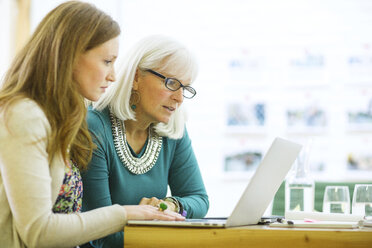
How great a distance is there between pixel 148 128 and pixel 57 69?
66cm

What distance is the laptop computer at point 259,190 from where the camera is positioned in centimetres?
114

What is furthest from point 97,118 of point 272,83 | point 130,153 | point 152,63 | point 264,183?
point 272,83

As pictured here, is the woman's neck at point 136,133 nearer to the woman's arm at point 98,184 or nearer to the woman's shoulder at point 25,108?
the woman's arm at point 98,184

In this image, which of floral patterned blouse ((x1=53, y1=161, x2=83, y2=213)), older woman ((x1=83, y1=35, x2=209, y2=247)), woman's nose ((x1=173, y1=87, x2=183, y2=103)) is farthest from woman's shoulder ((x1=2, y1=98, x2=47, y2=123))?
woman's nose ((x1=173, y1=87, x2=183, y2=103))

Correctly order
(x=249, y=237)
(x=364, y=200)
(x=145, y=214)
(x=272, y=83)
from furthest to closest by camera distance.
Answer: (x=272, y=83)
(x=364, y=200)
(x=145, y=214)
(x=249, y=237)

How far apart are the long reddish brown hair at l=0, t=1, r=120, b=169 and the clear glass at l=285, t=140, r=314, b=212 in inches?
36.1

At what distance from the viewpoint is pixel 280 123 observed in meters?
3.37

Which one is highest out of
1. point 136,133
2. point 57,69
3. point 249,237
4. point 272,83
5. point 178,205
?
point 57,69

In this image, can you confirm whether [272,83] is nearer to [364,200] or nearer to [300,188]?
[300,188]

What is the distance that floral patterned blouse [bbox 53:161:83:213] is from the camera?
1.31 metres

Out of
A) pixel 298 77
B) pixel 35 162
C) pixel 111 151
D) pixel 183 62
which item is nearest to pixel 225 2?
pixel 298 77

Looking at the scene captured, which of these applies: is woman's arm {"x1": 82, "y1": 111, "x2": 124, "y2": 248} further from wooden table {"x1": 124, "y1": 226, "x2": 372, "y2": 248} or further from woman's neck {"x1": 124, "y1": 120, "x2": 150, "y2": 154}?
wooden table {"x1": 124, "y1": 226, "x2": 372, "y2": 248}

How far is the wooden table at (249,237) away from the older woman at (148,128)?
0.50m

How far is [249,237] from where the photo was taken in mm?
1097
